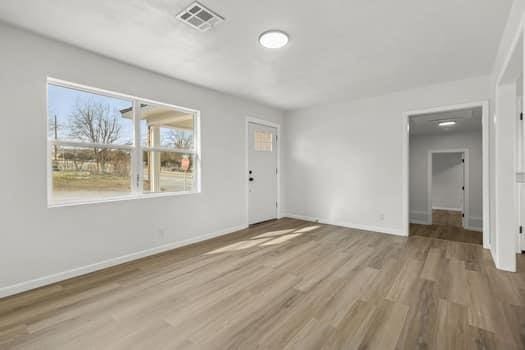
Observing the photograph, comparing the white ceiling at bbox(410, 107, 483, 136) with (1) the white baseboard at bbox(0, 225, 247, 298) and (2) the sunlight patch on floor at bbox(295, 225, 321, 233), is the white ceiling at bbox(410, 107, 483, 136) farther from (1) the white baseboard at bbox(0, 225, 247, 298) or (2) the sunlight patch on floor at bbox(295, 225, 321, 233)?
(1) the white baseboard at bbox(0, 225, 247, 298)

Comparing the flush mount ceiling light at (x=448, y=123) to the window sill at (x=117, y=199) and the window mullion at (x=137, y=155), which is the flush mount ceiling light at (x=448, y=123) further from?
the window mullion at (x=137, y=155)

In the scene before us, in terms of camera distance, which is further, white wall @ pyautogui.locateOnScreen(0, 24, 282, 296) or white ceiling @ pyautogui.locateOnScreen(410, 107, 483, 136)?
white ceiling @ pyautogui.locateOnScreen(410, 107, 483, 136)

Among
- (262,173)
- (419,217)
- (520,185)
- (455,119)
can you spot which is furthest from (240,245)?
(419,217)

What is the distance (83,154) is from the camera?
2.90 meters

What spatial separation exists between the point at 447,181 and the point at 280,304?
367 inches

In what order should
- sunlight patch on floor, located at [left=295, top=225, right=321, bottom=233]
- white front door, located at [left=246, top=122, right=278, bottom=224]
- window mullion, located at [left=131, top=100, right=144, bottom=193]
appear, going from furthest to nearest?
1. white front door, located at [left=246, top=122, right=278, bottom=224]
2. sunlight patch on floor, located at [left=295, top=225, right=321, bottom=233]
3. window mullion, located at [left=131, top=100, right=144, bottom=193]

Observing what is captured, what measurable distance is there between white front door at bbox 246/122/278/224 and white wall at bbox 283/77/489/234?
44cm

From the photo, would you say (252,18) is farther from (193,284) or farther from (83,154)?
(193,284)

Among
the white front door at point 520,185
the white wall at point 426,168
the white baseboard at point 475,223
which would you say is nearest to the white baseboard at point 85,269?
the white front door at point 520,185

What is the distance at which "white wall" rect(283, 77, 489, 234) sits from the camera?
14.1 feet

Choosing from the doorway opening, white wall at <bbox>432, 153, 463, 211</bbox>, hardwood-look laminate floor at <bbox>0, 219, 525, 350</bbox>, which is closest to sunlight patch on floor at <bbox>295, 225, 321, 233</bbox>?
hardwood-look laminate floor at <bbox>0, 219, 525, 350</bbox>

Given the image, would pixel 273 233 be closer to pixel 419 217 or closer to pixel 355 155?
pixel 355 155

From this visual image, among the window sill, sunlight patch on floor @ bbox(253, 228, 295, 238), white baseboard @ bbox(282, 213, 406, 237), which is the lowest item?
sunlight patch on floor @ bbox(253, 228, 295, 238)

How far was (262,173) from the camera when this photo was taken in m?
5.46
